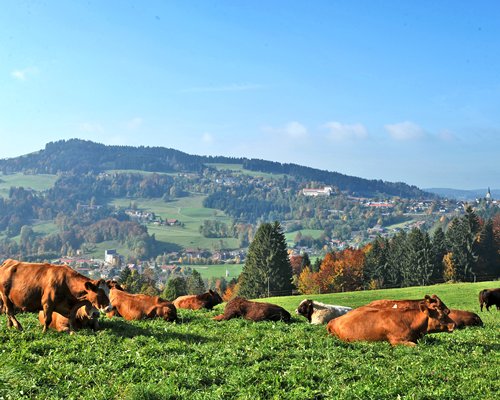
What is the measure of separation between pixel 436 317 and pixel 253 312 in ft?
26.0

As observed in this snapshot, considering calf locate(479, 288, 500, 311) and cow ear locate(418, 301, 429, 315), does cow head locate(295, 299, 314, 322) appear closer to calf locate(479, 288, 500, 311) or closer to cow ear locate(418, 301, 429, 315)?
cow ear locate(418, 301, 429, 315)

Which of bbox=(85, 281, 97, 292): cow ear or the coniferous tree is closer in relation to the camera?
bbox=(85, 281, 97, 292): cow ear

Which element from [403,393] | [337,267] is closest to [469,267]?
[337,267]

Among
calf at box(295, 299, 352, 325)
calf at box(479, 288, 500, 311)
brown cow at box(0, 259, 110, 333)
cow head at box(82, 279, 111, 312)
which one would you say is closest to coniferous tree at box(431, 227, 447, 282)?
calf at box(479, 288, 500, 311)

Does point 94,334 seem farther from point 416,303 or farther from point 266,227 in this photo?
point 266,227

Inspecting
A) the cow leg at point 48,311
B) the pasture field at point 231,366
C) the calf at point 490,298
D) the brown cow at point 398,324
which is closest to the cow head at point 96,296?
the pasture field at point 231,366

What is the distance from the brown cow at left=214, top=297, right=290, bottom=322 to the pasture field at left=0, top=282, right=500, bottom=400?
15.0 ft

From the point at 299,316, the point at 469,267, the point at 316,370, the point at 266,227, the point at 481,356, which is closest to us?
the point at 316,370

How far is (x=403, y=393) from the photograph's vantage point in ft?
33.4

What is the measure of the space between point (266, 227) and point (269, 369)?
80565mm

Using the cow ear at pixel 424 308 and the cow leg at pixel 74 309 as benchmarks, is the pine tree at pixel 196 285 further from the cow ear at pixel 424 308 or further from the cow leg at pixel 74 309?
the cow ear at pixel 424 308

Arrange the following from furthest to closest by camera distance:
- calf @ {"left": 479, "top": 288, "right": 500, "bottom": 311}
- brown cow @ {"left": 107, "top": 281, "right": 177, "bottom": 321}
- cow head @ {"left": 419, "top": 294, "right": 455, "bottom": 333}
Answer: calf @ {"left": 479, "top": 288, "right": 500, "bottom": 311}
brown cow @ {"left": 107, "top": 281, "right": 177, "bottom": 321}
cow head @ {"left": 419, "top": 294, "right": 455, "bottom": 333}

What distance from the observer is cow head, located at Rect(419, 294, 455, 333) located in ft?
52.3

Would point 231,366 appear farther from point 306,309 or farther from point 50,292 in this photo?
point 306,309
